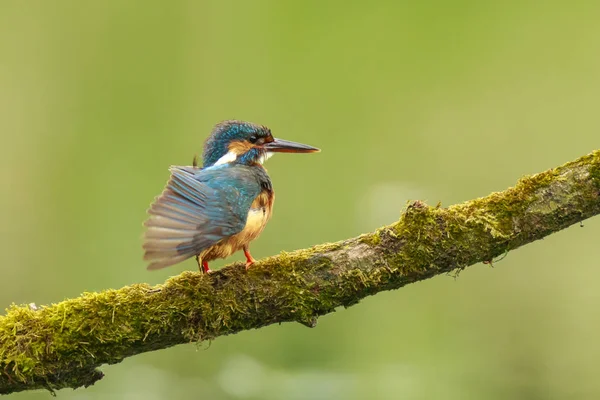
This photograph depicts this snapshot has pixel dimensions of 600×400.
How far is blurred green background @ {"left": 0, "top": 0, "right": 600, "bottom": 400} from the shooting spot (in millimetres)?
5535

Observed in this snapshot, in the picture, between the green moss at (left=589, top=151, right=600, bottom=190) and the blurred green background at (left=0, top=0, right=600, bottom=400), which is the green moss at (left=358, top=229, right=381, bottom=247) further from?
the blurred green background at (left=0, top=0, right=600, bottom=400)

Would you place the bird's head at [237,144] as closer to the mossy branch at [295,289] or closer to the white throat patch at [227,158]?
the white throat patch at [227,158]

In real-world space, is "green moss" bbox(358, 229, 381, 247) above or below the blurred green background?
below

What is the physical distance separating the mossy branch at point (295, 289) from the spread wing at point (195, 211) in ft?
0.57

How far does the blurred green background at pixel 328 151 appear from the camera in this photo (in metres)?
5.54

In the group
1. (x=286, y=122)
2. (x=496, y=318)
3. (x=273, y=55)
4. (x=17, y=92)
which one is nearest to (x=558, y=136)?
(x=496, y=318)

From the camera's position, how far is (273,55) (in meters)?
6.62

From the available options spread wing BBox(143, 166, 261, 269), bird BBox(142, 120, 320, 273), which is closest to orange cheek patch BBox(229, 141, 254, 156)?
bird BBox(142, 120, 320, 273)

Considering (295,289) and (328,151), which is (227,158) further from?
(328,151)

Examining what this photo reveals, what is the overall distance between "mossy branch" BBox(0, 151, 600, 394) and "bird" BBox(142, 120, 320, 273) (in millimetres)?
183

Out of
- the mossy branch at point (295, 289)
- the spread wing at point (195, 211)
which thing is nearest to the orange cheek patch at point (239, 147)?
the spread wing at point (195, 211)

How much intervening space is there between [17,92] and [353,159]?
2858 mm

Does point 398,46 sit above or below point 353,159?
above

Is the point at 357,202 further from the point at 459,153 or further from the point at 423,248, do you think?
the point at 423,248
